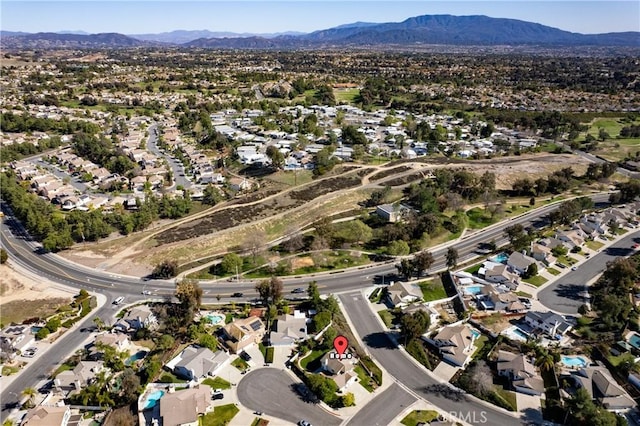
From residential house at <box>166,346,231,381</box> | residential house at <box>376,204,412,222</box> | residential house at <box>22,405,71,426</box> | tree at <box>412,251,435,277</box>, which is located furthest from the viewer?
residential house at <box>376,204,412,222</box>

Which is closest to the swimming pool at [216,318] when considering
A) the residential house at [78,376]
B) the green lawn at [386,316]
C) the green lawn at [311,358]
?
the green lawn at [311,358]

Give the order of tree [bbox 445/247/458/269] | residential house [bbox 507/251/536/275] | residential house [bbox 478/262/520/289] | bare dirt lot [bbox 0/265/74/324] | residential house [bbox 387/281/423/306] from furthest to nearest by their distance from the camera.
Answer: tree [bbox 445/247/458/269], residential house [bbox 507/251/536/275], residential house [bbox 478/262/520/289], residential house [bbox 387/281/423/306], bare dirt lot [bbox 0/265/74/324]

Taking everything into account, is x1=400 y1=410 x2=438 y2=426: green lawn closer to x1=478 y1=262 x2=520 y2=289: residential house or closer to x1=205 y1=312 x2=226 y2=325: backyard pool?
x1=205 y1=312 x2=226 y2=325: backyard pool

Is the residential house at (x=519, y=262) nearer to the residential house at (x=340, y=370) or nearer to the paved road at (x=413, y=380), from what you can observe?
the paved road at (x=413, y=380)

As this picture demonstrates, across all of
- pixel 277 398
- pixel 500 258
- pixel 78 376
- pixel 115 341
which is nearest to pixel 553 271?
pixel 500 258

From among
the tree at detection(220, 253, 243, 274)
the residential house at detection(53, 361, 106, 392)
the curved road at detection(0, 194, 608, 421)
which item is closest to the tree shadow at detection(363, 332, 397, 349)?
the curved road at detection(0, 194, 608, 421)

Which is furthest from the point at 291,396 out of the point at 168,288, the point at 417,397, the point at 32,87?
the point at 32,87

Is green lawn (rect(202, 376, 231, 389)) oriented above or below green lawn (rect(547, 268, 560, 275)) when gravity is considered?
below
